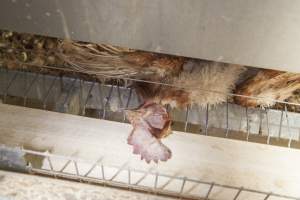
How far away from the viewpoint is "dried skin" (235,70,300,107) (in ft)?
5.52

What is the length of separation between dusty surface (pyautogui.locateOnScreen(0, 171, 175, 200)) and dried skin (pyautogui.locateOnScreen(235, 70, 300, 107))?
2.22 feet

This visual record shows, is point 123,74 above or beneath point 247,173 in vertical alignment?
above

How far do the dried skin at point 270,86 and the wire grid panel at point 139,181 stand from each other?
1.46ft

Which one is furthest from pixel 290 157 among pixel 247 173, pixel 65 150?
pixel 65 150

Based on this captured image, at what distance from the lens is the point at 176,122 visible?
2.09 metres

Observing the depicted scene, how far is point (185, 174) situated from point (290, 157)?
1.50 feet

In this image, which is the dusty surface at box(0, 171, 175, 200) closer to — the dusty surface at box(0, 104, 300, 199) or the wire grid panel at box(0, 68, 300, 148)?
the dusty surface at box(0, 104, 300, 199)

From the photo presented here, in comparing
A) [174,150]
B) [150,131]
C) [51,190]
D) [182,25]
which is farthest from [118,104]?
[182,25]

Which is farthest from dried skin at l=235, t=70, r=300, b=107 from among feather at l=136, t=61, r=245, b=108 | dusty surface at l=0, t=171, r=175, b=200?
dusty surface at l=0, t=171, r=175, b=200

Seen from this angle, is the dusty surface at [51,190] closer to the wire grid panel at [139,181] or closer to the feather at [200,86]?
the wire grid panel at [139,181]

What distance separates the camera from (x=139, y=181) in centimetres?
150

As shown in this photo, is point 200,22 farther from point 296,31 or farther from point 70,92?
point 70,92

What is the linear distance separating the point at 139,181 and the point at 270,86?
28.9 inches

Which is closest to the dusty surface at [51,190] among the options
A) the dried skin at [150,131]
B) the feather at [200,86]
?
the dried skin at [150,131]
